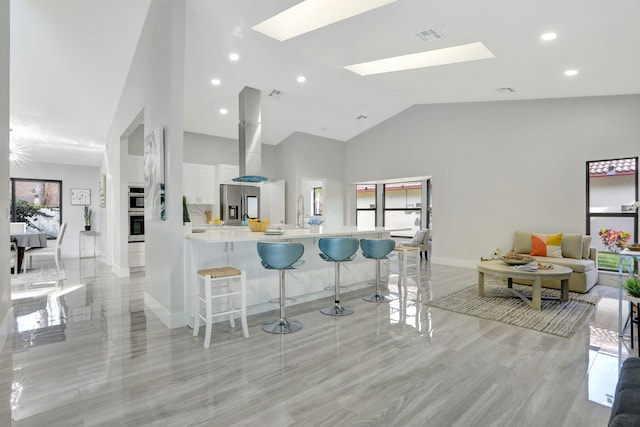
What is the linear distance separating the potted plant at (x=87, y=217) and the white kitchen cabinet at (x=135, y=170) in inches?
164

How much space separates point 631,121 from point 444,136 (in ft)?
9.97

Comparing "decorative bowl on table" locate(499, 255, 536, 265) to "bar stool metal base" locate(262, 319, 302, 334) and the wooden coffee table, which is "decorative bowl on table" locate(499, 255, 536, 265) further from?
"bar stool metal base" locate(262, 319, 302, 334)

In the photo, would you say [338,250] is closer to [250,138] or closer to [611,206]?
[250,138]

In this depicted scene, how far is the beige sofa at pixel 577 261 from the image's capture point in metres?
4.90

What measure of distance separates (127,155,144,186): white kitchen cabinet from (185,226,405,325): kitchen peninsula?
3.79 m

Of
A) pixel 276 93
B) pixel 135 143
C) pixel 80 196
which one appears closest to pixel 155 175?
pixel 276 93

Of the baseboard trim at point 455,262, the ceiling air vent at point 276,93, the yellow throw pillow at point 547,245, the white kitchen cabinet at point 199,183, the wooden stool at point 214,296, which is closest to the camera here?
the wooden stool at point 214,296

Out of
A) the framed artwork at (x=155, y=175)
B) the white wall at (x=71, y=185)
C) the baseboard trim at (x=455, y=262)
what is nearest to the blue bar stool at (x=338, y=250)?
the framed artwork at (x=155, y=175)

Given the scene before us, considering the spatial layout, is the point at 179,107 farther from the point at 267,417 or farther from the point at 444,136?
the point at 444,136

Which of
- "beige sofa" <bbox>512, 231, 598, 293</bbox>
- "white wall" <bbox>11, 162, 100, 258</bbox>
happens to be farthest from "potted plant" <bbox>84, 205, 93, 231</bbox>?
"beige sofa" <bbox>512, 231, 598, 293</bbox>

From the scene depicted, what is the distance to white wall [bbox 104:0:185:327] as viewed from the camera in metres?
3.36

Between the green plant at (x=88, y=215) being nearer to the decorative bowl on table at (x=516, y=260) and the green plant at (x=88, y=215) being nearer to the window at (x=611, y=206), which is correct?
the decorative bowl on table at (x=516, y=260)

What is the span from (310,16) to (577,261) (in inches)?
207

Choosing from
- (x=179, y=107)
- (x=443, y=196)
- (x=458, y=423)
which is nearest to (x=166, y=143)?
(x=179, y=107)
